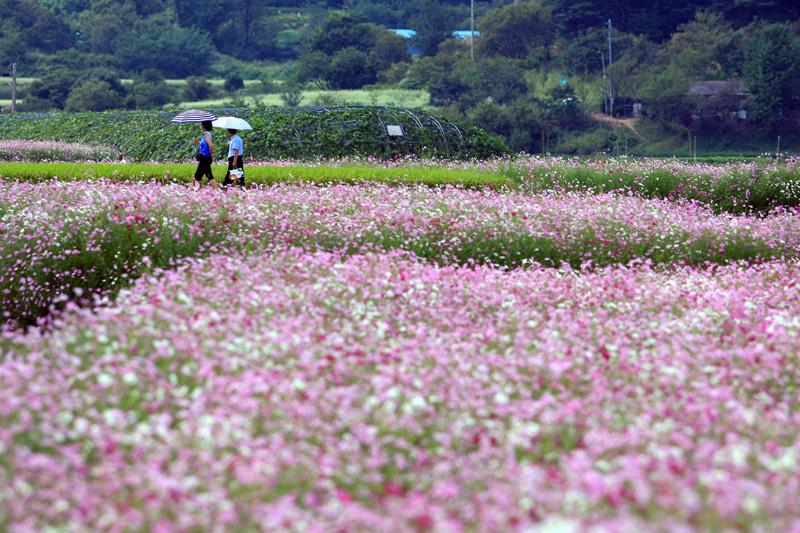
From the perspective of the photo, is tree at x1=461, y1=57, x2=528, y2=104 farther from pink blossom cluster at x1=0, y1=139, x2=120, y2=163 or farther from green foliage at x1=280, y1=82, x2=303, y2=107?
pink blossom cluster at x1=0, y1=139, x2=120, y2=163

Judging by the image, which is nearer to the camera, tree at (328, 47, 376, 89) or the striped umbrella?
the striped umbrella

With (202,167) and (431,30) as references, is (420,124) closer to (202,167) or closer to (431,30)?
(202,167)

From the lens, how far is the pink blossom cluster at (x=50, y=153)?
81.0ft

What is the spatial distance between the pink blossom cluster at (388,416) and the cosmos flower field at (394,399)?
0.05 ft

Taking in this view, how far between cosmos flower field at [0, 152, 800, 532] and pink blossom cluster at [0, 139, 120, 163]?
59.5 ft

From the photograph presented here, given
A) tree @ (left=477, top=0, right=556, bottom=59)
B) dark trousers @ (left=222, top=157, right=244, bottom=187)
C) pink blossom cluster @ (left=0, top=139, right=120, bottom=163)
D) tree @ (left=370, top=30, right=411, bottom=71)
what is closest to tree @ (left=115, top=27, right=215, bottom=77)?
tree @ (left=370, top=30, right=411, bottom=71)

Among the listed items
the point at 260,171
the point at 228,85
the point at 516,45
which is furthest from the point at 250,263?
the point at 516,45

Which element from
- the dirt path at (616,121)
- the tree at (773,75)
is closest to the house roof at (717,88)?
the tree at (773,75)

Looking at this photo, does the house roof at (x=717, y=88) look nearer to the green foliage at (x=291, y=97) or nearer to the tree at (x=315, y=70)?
the green foliage at (x=291, y=97)

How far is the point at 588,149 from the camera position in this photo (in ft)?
159

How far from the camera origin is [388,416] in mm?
3773

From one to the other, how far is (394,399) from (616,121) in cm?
5243

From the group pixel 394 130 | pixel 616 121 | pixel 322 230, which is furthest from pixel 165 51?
pixel 322 230

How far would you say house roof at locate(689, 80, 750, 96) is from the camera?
50.9 metres
